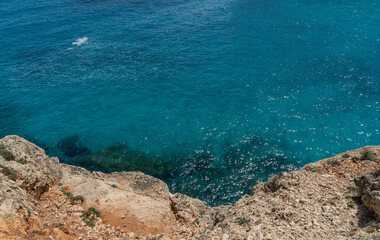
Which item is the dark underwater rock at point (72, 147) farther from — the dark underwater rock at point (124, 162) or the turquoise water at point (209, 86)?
the dark underwater rock at point (124, 162)

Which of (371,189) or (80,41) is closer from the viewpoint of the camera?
(371,189)

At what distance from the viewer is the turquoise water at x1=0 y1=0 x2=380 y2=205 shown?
31.2m

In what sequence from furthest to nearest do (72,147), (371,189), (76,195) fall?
(72,147) → (76,195) → (371,189)

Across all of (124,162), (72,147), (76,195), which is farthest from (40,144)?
(76,195)

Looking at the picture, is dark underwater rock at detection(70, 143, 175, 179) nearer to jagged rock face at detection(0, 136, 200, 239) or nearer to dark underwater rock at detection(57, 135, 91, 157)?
dark underwater rock at detection(57, 135, 91, 157)

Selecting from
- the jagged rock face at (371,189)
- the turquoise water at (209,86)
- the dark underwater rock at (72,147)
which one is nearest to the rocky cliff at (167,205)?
the jagged rock face at (371,189)

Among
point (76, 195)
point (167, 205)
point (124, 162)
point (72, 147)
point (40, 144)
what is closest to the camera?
point (76, 195)

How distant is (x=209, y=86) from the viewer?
41844mm

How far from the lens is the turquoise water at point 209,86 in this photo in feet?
102

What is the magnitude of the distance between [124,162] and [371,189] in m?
25.4

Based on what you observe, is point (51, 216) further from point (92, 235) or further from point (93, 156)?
point (93, 156)

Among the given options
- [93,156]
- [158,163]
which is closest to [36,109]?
[93,156]

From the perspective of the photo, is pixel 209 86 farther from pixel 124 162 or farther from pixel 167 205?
pixel 167 205

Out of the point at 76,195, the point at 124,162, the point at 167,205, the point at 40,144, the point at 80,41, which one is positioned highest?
the point at 80,41
